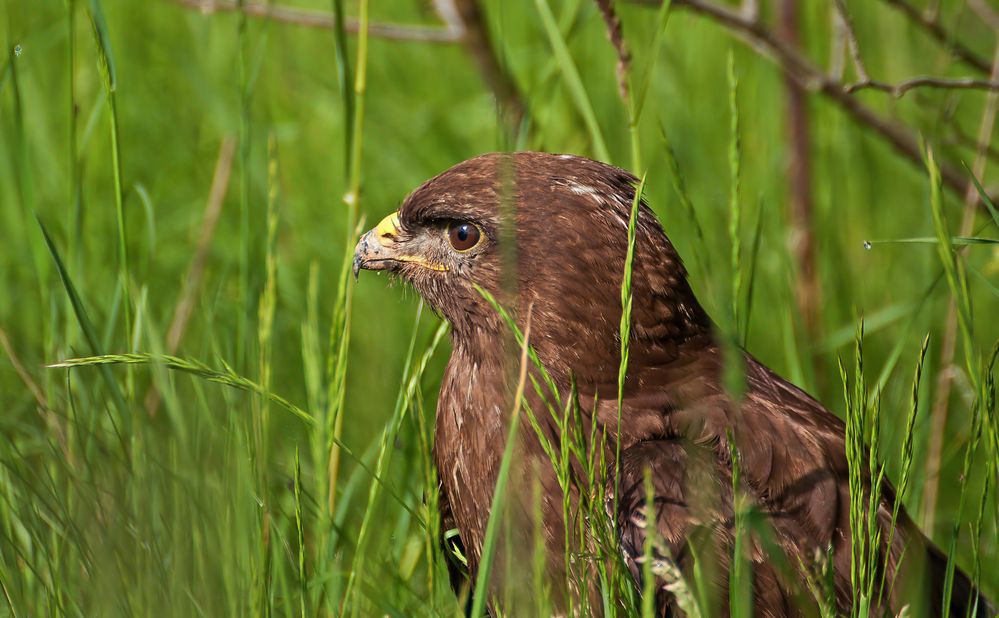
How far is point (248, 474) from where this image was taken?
7.70 ft

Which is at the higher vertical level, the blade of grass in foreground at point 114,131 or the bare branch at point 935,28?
the bare branch at point 935,28

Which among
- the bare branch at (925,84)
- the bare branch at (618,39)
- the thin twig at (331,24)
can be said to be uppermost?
the thin twig at (331,24)

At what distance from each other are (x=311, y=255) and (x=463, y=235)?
6.35 feet

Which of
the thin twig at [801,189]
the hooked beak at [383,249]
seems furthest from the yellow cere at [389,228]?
the thin twig at [801,189]

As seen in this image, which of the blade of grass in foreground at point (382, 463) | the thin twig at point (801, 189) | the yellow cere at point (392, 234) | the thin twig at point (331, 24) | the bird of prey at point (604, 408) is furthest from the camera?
the thin twig at point (801, 189)

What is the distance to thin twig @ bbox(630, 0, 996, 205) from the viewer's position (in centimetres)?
393

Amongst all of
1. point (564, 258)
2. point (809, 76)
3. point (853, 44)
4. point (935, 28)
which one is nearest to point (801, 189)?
point (809, 76)

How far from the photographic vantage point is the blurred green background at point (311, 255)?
8.56ft

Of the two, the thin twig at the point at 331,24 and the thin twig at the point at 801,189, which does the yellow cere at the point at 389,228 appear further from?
the thin twig at the point at 801,189

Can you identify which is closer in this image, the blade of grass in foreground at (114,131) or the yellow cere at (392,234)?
the blade of grass in foreground at (114,131)

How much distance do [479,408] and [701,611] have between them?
0.86 meters

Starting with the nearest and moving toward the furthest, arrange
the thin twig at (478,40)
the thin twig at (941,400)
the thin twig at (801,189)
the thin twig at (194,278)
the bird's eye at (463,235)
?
the bird's eye at (463,235), the thin twig at (941,400), the thin twig at (194,278), the thin twig at (478,40), the thin twig at (801,189)

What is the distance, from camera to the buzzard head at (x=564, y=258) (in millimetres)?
3113

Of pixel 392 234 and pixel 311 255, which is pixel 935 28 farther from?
pixel 311 255
